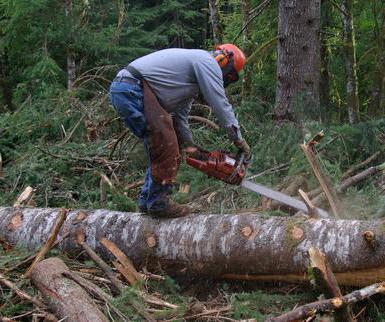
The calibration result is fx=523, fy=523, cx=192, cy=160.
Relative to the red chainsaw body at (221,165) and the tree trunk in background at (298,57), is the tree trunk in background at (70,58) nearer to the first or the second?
the tree trunk in background at (298,57)

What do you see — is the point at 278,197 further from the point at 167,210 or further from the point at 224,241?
the point at 167,210

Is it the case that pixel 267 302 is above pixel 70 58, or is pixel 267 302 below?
below

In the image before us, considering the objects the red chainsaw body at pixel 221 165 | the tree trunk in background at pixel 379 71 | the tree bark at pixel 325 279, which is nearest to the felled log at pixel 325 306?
the tree bark at pixel 325 279

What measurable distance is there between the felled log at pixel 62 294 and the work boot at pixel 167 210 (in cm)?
89

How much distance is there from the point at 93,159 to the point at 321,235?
3680 millimetres

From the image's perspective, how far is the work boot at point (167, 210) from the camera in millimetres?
4383

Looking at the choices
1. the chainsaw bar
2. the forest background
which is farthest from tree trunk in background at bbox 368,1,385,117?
the chainsaw bar

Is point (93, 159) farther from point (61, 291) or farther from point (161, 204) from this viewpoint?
point (61, 291)

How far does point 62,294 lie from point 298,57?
4539 millimetres

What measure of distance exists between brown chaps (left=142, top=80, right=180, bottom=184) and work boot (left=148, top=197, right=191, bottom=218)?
22 cm

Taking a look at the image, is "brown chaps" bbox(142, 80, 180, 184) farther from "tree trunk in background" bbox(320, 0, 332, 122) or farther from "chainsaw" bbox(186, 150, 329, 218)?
"tree trunk in background" bbox(320, 0, 332, 122)

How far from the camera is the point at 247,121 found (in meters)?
6.96

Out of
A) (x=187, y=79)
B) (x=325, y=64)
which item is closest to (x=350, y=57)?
(x=325, y=64)

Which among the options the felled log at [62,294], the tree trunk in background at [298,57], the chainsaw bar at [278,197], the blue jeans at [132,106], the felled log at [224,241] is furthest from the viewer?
the tree trunk in background at [298,57]
